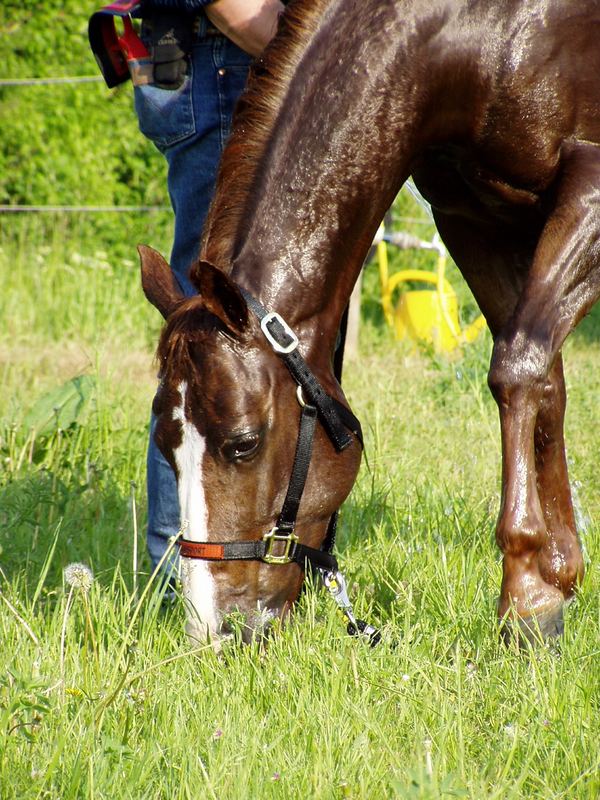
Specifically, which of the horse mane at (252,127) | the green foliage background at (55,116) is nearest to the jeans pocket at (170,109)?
the horse mane at (252,127)

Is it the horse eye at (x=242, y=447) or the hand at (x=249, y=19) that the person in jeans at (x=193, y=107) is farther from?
the horse eye at (x=242, y=447)

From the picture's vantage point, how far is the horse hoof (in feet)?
9.41

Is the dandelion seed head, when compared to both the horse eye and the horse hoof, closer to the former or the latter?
the horse eye

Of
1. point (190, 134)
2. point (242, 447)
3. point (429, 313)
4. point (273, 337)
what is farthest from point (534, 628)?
point (429, 313)

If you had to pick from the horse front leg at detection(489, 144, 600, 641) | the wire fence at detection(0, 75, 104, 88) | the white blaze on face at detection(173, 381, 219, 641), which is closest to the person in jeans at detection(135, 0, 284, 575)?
the white blaze on face at detection(173, 381, 219, 641)

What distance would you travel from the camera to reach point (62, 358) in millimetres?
7512

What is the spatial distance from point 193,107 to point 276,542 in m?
1.47

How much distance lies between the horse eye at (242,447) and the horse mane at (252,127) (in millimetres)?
459

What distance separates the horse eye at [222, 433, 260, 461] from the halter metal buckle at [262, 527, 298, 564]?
0.75 ft

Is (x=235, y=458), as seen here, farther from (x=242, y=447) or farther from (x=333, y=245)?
(x=333, y=245)

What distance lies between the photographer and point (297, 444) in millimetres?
2951

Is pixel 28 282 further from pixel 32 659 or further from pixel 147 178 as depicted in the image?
pixel 32 659

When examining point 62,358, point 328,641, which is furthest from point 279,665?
point 62,358

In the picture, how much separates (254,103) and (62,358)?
477 centimetres
